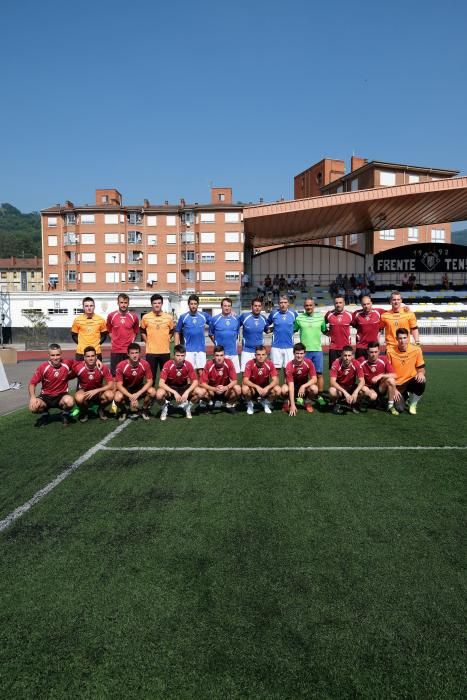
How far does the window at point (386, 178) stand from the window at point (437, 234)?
22.0 ft

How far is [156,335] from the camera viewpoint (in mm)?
8727

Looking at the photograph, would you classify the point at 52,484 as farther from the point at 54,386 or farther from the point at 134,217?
the point at 134,217

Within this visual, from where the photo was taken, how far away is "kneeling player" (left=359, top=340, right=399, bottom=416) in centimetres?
822

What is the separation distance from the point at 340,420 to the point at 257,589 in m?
4.86

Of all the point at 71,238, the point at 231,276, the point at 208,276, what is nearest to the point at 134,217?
the point at 71,238

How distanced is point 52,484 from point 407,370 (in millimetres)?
5736

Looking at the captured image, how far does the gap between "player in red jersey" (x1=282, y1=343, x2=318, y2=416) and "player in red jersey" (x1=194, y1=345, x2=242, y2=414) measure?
807 millimetres

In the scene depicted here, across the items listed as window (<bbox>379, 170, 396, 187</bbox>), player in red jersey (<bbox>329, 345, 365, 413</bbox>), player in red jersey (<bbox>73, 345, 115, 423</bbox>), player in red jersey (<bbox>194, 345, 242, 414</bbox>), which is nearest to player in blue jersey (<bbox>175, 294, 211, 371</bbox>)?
player in red jersey (<bbox>194, 345, 242, 414</bbox>)

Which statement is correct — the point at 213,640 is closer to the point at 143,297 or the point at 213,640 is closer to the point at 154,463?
the point at 154,463

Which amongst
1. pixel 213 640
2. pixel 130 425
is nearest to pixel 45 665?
pixel 213 640

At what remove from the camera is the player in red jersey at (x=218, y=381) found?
814 centimetres

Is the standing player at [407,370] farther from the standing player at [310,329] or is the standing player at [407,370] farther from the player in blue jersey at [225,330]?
the player in blue jersey at [225,330]

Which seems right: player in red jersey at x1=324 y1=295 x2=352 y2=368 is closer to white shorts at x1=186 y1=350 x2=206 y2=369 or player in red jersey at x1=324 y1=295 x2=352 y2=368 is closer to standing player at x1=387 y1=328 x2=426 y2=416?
standing player at x1=387 y1=328 x2=426 y2=416

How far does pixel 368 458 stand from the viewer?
575 cm
